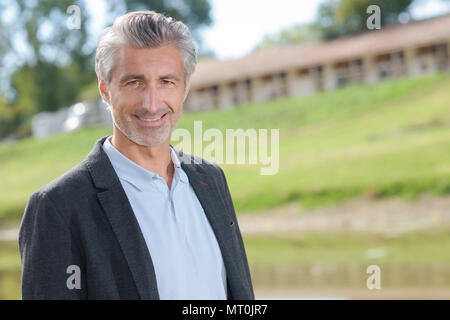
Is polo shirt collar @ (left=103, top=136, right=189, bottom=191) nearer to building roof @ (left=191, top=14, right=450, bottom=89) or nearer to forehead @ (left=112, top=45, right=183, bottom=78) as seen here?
forehead @ (left=112, top=45, right=183, bottom=78)

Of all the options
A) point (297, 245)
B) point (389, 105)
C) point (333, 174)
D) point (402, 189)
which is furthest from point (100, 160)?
point (389, 105)

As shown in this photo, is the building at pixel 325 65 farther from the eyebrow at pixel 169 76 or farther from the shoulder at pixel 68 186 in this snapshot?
the shoulder at pixel 68 186

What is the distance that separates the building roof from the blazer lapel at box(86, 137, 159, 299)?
25975 millimetres

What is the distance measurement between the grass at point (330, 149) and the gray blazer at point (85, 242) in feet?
43.6

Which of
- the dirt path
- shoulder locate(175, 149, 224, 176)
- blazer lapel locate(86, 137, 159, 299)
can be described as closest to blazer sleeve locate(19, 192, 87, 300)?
blazer lapel locate(86, 137, 159, 299)

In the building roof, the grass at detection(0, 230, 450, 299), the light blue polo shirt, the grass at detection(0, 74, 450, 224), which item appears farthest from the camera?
the building roof

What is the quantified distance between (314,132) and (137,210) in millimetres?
20631

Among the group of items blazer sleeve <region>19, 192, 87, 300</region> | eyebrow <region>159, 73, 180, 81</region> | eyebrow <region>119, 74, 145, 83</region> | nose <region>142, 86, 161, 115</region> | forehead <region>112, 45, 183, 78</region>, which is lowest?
blazer sleeve <region>19, 192, 87, 300</region>

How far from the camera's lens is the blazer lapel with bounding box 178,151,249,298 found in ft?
6.07

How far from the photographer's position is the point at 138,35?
5.65 ft

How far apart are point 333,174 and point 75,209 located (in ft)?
49.5

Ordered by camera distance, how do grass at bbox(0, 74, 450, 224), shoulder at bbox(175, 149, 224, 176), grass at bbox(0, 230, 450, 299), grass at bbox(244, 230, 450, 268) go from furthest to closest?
grass at bbox(0, 74, 450, 224)
grass at bbox(244, 230, 450, 268)
grass at bbox(0, 230, 450, 299)
shoulder at bbox(175, 149, 224, 176)

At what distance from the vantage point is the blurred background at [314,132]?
1033cm

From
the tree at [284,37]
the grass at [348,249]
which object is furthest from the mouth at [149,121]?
the tree at [284,37]
